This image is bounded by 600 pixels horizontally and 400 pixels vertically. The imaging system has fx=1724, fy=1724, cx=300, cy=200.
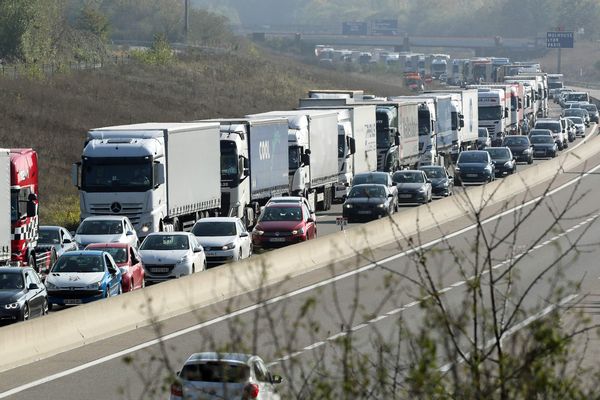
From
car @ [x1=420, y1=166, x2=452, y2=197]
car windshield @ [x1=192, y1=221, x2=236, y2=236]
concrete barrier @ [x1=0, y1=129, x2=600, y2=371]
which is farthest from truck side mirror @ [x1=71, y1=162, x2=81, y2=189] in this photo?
car @ [x1=420, y1=166, x2=452, y2=197]

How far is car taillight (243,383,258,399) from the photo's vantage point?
15.9 metres

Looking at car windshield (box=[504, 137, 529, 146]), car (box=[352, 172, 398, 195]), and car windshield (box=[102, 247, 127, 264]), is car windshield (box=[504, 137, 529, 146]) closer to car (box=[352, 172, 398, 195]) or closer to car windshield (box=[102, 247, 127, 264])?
car (box=[352, 172, 398, 195])

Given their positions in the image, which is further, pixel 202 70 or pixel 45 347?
pixel 202 70

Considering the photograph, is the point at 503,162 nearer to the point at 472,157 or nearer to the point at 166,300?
the point at 472,157

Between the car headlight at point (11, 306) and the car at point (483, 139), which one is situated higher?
the car headlight at point (11, 306)

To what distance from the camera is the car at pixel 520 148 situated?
81125 millimetres

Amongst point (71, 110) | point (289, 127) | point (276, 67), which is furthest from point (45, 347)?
point (276, 67)

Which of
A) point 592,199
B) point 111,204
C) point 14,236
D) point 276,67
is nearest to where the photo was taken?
point 14,236

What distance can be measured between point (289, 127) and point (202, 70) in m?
70.9

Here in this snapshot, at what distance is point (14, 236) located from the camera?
36656mm

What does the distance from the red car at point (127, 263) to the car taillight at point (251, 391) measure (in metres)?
17.5

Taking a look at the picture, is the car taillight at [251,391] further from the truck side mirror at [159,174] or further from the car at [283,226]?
the car at [283,226]

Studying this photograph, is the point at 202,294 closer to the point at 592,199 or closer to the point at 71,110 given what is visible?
the point at 592,199

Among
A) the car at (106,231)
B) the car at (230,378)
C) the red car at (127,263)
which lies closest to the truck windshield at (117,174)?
the car at (106,231)
